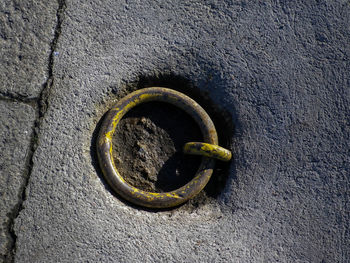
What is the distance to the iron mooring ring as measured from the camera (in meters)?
1.99

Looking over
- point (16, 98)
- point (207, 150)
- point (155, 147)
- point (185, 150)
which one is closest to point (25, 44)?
point (16, 98)

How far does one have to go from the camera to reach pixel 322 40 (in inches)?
91.5

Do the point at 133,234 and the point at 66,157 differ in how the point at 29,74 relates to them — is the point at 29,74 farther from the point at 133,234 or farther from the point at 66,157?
the point at 133,234

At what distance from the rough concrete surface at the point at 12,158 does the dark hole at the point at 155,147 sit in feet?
1.71

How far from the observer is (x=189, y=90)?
2262 mm

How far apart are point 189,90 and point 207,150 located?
0.45 m

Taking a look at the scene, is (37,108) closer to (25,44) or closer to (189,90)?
(25,44)

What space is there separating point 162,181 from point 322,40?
1.45 metres

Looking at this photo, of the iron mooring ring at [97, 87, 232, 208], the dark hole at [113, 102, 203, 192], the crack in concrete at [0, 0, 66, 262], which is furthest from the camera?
the dark hole at [113, 102, 203, 192]

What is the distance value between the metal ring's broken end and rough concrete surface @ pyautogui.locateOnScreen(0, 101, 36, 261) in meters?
0.95

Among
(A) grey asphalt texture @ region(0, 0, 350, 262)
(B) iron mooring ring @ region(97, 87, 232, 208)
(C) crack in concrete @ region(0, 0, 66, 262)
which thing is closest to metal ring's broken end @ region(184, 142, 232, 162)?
(B) iron mooring ring @ region(97, 87, 232, 208)

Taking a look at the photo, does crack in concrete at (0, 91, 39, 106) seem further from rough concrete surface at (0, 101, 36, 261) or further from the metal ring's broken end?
the metal ring's broken end

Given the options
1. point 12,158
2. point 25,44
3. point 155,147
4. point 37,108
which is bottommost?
point 12,158

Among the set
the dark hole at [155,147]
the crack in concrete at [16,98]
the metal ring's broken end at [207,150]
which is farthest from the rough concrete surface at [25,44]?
the metal ring's broken end at [207,150]
